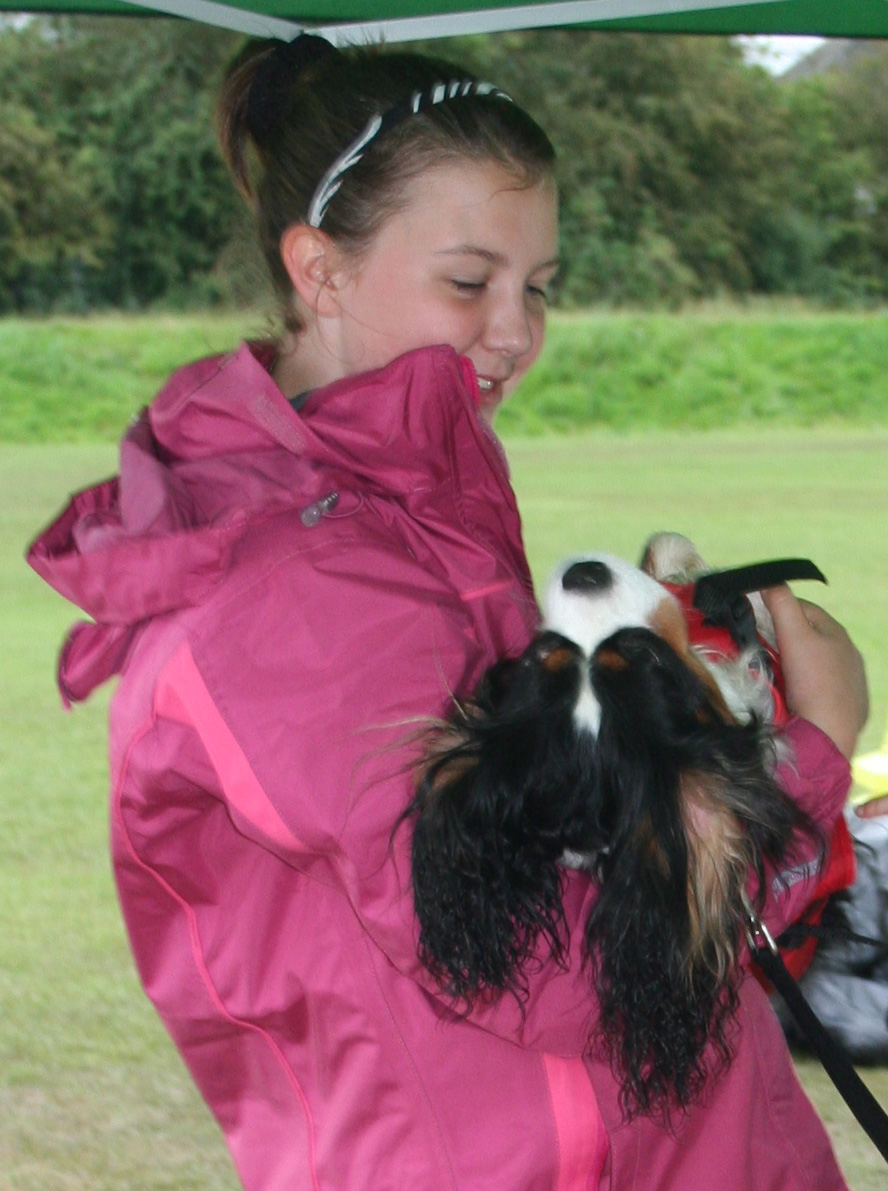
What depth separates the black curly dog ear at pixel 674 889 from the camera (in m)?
1.30

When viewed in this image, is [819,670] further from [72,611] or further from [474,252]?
[72,611]

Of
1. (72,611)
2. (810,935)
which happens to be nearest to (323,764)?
(810,935)

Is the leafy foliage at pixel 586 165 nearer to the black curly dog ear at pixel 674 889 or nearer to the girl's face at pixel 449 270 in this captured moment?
the girl's face at pixel 449 270

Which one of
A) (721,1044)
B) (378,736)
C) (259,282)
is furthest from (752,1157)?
(259,282)

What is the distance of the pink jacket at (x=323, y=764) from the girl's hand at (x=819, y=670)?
0.74ft

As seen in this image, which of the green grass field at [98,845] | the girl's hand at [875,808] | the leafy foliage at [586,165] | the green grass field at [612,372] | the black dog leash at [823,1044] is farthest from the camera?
the leafy foliage at [586,165]

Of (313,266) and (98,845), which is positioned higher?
(313,266)

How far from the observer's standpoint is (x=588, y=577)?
1753mm

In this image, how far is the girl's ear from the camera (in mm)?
1772

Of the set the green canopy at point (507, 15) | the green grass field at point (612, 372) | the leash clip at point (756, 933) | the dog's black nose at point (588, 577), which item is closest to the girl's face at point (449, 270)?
the dog's black nose at point (588, 577)

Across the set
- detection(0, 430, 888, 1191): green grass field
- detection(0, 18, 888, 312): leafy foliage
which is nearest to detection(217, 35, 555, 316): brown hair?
detection(0, 430, 888, 1191): green grass field

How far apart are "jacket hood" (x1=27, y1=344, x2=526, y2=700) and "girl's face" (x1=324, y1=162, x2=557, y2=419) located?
17 centimetres

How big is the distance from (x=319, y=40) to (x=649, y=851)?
1243mm

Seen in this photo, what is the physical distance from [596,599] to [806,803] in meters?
0.38
